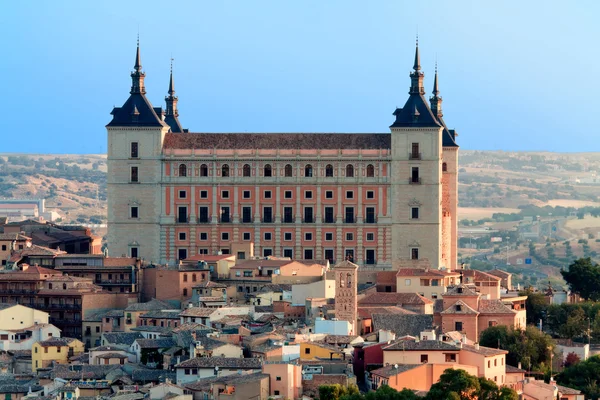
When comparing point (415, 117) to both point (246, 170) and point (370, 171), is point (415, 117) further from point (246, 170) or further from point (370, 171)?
point (246, 170)

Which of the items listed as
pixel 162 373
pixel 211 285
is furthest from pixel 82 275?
pixel 162 373

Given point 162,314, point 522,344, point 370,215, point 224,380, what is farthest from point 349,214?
Result: point 224,380

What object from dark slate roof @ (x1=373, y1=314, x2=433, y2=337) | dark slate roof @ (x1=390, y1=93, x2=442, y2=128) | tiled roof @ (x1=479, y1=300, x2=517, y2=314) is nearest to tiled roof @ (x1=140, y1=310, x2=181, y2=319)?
dark slate roof @ (x1=373, y1=314, x2=433, y2=337)

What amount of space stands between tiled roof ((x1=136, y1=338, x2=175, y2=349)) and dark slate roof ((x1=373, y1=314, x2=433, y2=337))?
9060 mm

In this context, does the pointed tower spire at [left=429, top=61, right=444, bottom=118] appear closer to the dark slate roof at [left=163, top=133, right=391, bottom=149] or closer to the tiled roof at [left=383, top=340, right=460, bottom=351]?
the dark slate roof at [left=163, top=133, right=391, bottom=149]

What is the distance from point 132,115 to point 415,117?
16.0 metres

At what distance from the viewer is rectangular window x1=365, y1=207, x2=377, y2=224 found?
11869 centimetres

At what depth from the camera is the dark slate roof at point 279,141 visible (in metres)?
120

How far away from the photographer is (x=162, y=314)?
99.9 meters

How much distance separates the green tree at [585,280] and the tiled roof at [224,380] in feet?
117

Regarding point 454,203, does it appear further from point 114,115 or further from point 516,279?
point 516,279

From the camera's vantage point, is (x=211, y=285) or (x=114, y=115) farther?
(x=114, y=115)

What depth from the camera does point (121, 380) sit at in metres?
86.0

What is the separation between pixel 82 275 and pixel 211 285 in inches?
340
